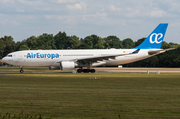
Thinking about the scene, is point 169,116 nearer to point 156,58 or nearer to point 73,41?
point 156,58

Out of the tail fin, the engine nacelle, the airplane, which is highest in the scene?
the tail fin

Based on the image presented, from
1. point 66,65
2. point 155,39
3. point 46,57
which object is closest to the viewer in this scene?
point 66,65

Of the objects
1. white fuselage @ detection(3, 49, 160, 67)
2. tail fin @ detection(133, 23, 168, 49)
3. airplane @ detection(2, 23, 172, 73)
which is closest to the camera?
airplane @ detection(2, 23, 172, 73)

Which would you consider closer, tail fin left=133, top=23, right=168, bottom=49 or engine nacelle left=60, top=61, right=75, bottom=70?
engine nacelle left=60, top=61, right=75, bottom=70


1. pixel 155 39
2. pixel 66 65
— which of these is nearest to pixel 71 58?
pixel 66 65

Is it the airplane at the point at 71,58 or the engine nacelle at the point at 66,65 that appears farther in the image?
the airplane at the point at 71,58

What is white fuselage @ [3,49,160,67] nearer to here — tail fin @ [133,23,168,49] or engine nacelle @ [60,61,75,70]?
engine nacelle @ [60,61,75,70]

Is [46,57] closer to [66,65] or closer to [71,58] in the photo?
[71,58]

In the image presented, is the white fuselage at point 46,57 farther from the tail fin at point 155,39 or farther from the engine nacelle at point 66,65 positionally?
the tail fin at point 155,39

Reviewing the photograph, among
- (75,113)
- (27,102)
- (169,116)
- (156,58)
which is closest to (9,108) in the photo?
(27,102)

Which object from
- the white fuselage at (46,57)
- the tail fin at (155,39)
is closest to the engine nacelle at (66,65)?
the white fuselage at (46,57)

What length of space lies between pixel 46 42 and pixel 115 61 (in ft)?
398

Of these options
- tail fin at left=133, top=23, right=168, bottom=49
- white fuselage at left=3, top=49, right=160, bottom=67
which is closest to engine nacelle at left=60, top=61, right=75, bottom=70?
white fuselage at left=3, top=49, right=160, bottom=67

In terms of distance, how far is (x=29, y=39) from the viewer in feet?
562
